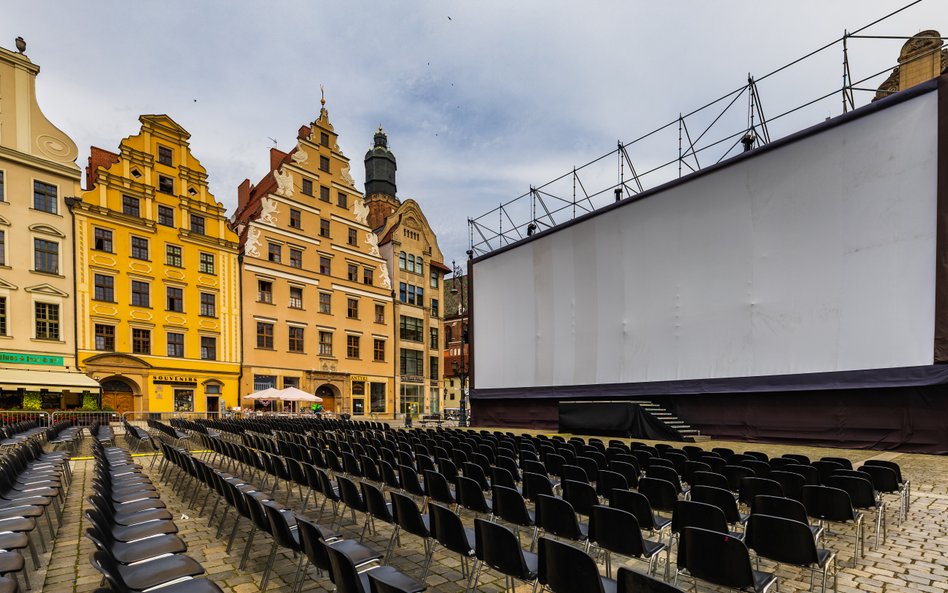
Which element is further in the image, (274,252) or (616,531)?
(274,252)

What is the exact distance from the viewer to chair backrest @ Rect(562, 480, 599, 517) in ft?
15.4

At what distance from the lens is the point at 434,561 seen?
454 cm

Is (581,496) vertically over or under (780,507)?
under

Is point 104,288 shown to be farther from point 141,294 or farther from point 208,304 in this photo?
point 208,304

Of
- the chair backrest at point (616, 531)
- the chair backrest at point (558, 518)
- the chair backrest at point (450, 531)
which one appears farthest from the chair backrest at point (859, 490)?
the chair backrest at point (450, 531)

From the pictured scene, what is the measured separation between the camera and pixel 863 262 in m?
11.5

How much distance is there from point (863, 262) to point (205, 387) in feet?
86.6

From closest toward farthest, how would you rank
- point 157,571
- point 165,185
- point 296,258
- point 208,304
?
point 157,571
point 165,185
point 208,304
point 296,258

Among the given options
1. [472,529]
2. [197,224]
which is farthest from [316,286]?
[472,529]

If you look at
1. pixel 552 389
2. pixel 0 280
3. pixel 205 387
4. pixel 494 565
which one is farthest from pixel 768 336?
pixel 0 280

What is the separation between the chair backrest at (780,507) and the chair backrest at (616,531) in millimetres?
1227

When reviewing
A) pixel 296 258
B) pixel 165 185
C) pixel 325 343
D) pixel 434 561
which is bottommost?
pixel 434 561

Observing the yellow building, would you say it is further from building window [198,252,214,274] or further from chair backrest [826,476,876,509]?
chair backrest [826,476,876,509]

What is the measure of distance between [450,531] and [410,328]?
31.5 metres
